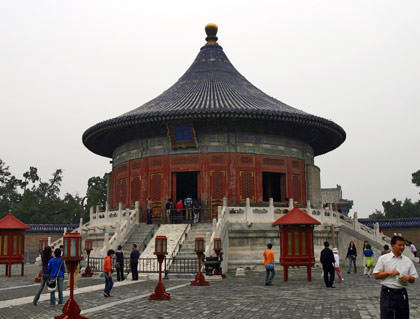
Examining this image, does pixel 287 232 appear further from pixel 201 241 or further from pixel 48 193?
pixel 48 193

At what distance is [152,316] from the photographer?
9625mm

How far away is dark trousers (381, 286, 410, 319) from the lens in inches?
245

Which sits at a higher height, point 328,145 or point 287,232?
point 328,145

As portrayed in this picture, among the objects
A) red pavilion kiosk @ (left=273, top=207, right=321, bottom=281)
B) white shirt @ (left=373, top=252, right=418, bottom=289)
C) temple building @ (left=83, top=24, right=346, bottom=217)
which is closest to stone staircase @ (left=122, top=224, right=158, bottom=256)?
temple building @ (left=83, top=24, right=346, bottom=217)

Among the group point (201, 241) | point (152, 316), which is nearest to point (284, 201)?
point (201, 241)

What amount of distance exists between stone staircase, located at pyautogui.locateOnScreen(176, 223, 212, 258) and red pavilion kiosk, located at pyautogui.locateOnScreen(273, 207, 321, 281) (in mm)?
4341

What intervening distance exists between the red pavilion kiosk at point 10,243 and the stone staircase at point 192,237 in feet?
22.7

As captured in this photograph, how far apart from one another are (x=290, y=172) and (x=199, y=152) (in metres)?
5.28

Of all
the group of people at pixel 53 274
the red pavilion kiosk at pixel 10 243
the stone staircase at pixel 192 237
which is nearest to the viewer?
the group of people at pixel 53 274

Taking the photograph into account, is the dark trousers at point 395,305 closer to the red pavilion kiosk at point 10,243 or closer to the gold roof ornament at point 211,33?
the red pavilion kiosk at point 10,243

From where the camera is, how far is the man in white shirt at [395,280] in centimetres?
624

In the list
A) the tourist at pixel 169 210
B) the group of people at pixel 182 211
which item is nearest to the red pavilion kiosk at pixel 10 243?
the tourist at pixel 169 210

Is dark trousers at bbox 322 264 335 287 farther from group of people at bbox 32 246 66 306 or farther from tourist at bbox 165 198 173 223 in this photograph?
tourist at bbox 165 198 173 223

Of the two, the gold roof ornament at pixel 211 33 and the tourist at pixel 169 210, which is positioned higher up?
the gold roof ornament at pixel 211 33
